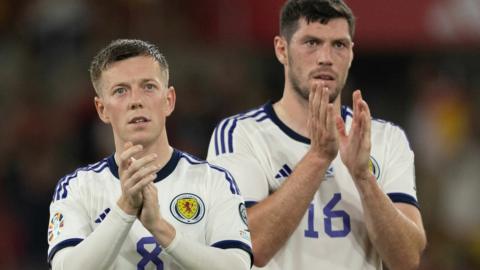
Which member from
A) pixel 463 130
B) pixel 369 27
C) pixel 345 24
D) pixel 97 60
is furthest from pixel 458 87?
pixel 97 60

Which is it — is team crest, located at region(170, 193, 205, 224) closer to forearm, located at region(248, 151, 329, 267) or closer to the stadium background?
forearm, located at region(248, 151, 329, 267)

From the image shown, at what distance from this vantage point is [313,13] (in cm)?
625

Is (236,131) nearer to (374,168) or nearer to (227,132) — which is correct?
(227,132)

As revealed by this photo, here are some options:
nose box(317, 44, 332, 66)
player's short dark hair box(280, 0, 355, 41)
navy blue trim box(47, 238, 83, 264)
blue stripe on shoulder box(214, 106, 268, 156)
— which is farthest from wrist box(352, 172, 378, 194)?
navy blue trim box(47, 238, 83, 264)

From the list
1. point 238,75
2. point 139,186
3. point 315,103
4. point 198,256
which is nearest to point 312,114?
point 315,103

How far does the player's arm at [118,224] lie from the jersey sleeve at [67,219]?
22 cm

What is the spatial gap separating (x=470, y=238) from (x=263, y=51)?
3.35 metres

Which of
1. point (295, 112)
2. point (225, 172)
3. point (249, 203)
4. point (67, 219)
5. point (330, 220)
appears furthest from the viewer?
point (295, 112)

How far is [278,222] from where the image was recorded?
5855mm

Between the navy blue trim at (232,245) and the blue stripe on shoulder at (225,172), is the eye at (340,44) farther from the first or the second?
the navy blue trim at (232,245)

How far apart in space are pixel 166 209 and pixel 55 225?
0.53 m

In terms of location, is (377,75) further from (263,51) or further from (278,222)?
(278,222)

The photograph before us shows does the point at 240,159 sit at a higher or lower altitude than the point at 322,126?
lower

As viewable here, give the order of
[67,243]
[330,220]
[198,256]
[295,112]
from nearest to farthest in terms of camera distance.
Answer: [198,256] < [67,243] < [330,220] < [295,112]
